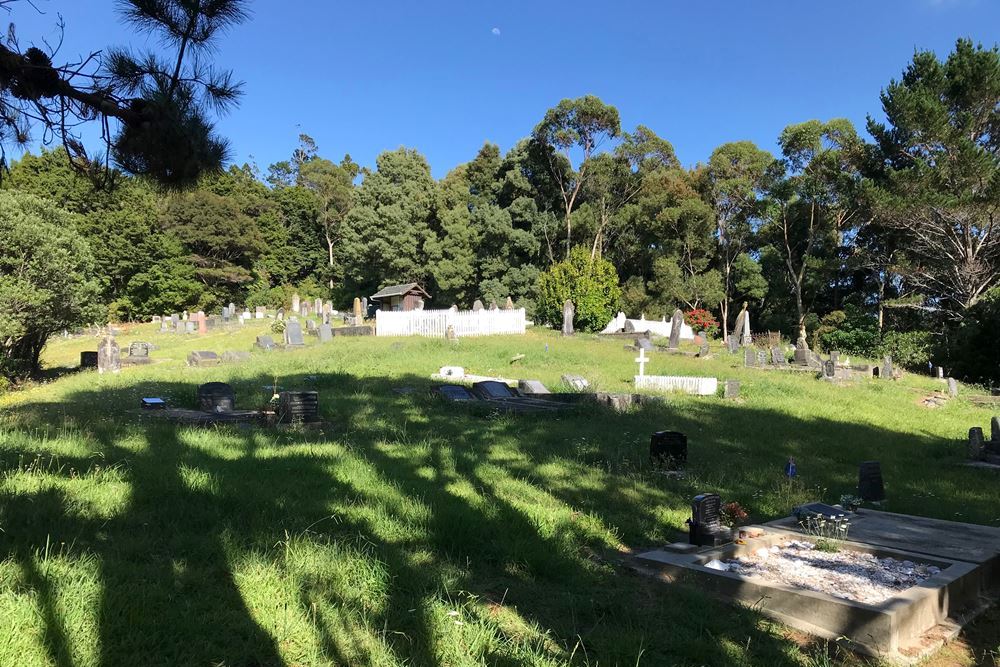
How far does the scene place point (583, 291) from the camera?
33.1 m

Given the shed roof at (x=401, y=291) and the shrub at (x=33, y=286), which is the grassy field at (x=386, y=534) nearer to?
the shrub at (x=33, y=286)

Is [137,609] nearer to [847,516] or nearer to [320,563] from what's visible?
[320,563]

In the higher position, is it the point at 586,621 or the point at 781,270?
the point at 781,270

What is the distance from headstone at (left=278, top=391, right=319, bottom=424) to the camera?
30.8ft

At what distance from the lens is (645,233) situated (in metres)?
41.7

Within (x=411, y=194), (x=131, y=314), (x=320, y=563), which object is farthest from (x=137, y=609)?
(x=131, y=314)

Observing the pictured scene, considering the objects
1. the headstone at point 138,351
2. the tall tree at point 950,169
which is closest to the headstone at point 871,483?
the headstone at point 138,351

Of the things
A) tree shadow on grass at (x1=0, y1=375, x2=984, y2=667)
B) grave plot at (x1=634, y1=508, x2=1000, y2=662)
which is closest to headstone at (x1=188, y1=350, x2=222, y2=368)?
tree shadow on grass at (x1=0, y1=375, x2=984, y2=667)

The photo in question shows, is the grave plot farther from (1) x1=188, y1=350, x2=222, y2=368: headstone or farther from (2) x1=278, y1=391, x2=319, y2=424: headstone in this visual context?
(1) x1=188, y1=350, x2=222, y2=368: headstone

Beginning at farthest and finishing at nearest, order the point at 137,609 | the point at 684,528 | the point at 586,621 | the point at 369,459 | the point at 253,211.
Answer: the point at 253,211
the point at 369,459
the point at 684,528
the point at 586,621
the point at 137,609

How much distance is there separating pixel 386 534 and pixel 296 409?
5580mm

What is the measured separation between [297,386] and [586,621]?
33.6 ft

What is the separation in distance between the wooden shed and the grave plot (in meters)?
36.8

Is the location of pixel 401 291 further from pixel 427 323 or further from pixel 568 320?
pixel 568 320
